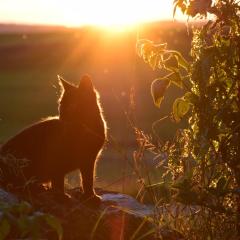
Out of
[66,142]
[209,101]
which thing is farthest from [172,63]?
[66,142]

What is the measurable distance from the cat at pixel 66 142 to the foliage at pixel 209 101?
5.10 ft

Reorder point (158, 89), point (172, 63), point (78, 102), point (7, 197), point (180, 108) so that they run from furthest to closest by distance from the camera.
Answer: point (78, 102) → point (7, 197) → point (180, 108) → point (172, 63) → point (158, 89)

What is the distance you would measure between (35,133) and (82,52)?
92.6 feet

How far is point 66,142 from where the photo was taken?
5.26 m

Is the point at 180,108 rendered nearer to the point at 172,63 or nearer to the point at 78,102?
the point at 172,63

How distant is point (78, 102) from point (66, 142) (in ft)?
1.63

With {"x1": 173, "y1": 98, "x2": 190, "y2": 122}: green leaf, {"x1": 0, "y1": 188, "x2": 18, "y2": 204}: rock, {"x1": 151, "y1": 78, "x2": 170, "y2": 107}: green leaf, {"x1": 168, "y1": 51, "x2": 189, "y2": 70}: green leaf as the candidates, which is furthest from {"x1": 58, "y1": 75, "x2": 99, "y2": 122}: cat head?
{"x1": 151, "y1": 78, "x2": 170, "y2": 107}: green leaf

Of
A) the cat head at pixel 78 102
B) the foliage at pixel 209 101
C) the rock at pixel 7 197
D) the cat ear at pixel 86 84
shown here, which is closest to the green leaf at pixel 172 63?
the foliage at pixel 209 101

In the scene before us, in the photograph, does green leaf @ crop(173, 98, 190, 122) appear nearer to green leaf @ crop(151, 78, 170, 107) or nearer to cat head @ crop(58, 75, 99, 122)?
green leaf @ crop(151, 78, 170, 107)

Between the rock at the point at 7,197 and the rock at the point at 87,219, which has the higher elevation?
the rock at the point at 7,197

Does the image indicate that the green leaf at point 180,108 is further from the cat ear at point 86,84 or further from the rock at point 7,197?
the cat ear at point 86,84

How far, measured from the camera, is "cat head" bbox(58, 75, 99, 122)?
18.0 ft

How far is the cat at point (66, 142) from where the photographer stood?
16.9 feet

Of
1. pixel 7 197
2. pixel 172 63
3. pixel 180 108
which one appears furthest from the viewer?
pixel 7 197
